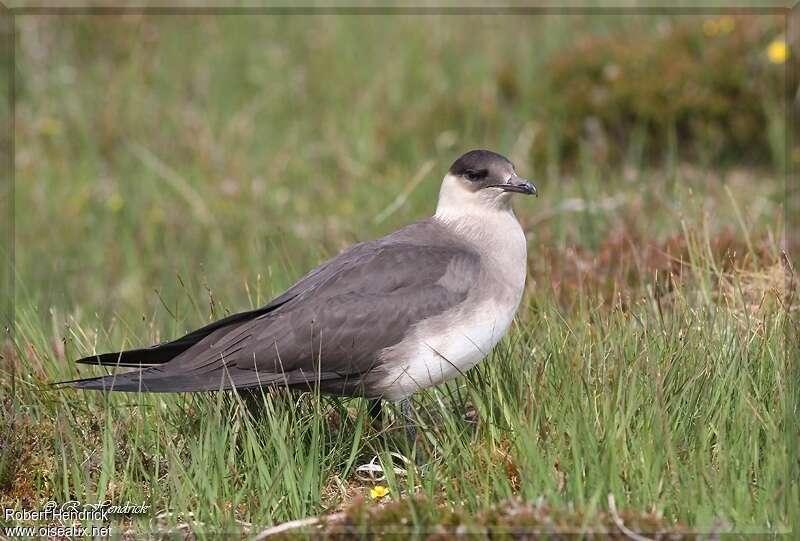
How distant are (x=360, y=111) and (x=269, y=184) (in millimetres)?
1089

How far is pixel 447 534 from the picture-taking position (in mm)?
3412

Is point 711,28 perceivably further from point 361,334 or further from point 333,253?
point 361,334

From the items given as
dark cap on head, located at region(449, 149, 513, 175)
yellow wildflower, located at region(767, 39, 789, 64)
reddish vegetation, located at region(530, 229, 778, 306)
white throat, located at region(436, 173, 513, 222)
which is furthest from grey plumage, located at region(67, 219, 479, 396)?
yellow wildflower, located at region(767, 39, 789, 64)

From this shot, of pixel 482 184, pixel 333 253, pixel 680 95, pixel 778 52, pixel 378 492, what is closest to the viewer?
pixel 378 492

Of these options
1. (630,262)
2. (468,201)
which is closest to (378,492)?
(468,201)

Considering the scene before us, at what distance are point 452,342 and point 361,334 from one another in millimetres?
343

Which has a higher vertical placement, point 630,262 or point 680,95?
point 680,95

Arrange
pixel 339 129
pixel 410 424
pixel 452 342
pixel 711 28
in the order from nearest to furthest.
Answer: pixel 452 342
pixel 410 424
pixel 711 28
pixel 339 129

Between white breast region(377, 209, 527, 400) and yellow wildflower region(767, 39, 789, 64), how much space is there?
170 inches

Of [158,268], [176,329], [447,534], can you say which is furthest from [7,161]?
[447,534]

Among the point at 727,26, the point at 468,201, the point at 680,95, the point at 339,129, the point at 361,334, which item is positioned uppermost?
the point at 727,26

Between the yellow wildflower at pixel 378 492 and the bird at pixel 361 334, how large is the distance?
1.52 feet

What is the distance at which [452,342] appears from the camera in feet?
14.2

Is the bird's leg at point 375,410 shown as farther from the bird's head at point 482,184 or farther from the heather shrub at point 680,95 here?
the heather shrub at point 680,95
